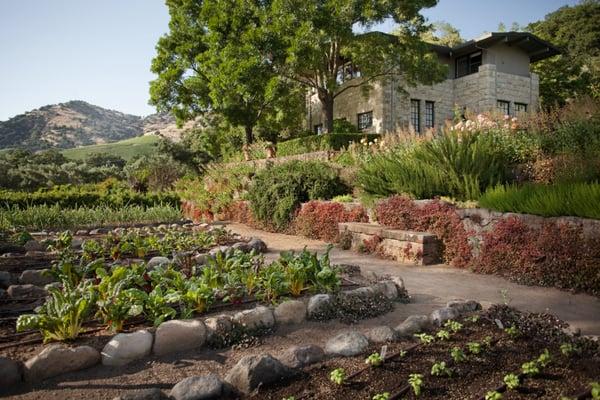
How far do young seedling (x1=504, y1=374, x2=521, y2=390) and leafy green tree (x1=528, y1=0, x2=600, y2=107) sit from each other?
2177 cm

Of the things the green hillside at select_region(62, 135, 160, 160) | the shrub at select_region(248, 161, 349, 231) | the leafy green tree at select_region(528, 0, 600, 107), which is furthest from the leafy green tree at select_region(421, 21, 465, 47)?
the green hillside at select_region(62, 135, 160, 160)

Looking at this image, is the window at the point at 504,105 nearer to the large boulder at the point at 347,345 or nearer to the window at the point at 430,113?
the window at the point at 430,113

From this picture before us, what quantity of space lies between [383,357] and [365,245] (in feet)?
14.3

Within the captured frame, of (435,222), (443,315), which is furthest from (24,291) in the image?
(435,222)

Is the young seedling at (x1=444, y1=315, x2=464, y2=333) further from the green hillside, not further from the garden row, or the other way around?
the green hillside

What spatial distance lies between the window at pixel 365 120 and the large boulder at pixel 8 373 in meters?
18.6

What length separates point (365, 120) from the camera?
20.1 meters

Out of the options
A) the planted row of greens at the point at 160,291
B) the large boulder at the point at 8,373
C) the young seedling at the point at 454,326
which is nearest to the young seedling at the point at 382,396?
the young seedling at the point at 454,326

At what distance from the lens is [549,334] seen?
2574 millimetres

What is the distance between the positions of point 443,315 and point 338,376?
129cm

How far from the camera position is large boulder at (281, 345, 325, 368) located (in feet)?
7.54

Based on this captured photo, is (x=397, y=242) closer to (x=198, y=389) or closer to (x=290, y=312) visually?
(x=290, y=312)

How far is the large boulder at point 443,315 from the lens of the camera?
9.58 feet

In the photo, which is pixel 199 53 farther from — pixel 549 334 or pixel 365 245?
pixel 549 334
